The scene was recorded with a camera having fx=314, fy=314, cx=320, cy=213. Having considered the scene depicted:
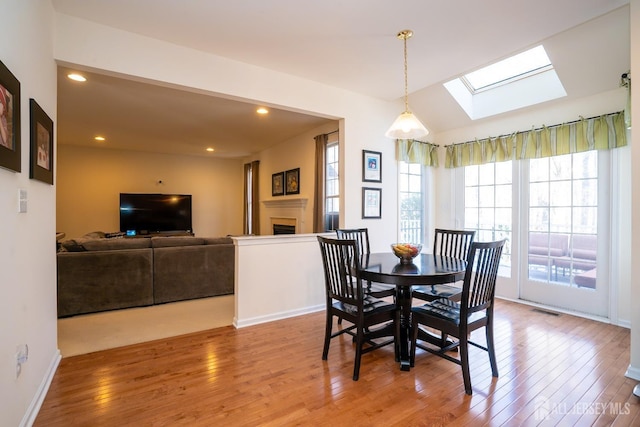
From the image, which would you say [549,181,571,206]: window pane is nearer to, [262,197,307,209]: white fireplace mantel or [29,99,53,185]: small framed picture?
[262,197,307,209]: white fireplace mantel

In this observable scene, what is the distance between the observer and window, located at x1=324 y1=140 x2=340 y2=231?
15.7 feet

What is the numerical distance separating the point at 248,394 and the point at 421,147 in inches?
156

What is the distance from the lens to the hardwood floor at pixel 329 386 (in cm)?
186

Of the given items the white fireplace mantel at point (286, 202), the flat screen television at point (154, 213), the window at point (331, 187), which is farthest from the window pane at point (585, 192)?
the flat screen television at point (154, 213)

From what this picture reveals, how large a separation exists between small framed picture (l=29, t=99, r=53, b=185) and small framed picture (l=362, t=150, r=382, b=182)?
3.11 meters

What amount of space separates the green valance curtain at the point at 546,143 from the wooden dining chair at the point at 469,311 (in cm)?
225

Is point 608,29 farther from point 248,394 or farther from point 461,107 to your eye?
point 248,394

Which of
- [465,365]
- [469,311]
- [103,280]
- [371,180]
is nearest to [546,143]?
[371,180]

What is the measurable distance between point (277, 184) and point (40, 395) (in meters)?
4.81

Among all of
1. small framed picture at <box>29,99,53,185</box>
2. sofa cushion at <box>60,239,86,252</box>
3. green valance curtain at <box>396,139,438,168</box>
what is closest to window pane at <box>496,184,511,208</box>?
green valance curtain at <box>396,139,438,168</box>

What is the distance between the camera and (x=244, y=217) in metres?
8.21

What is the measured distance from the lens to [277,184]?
20.9 ft

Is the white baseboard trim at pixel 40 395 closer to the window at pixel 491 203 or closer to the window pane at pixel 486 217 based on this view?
the window at pixel 491 203

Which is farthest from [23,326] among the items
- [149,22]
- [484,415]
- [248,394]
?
[484,415]
